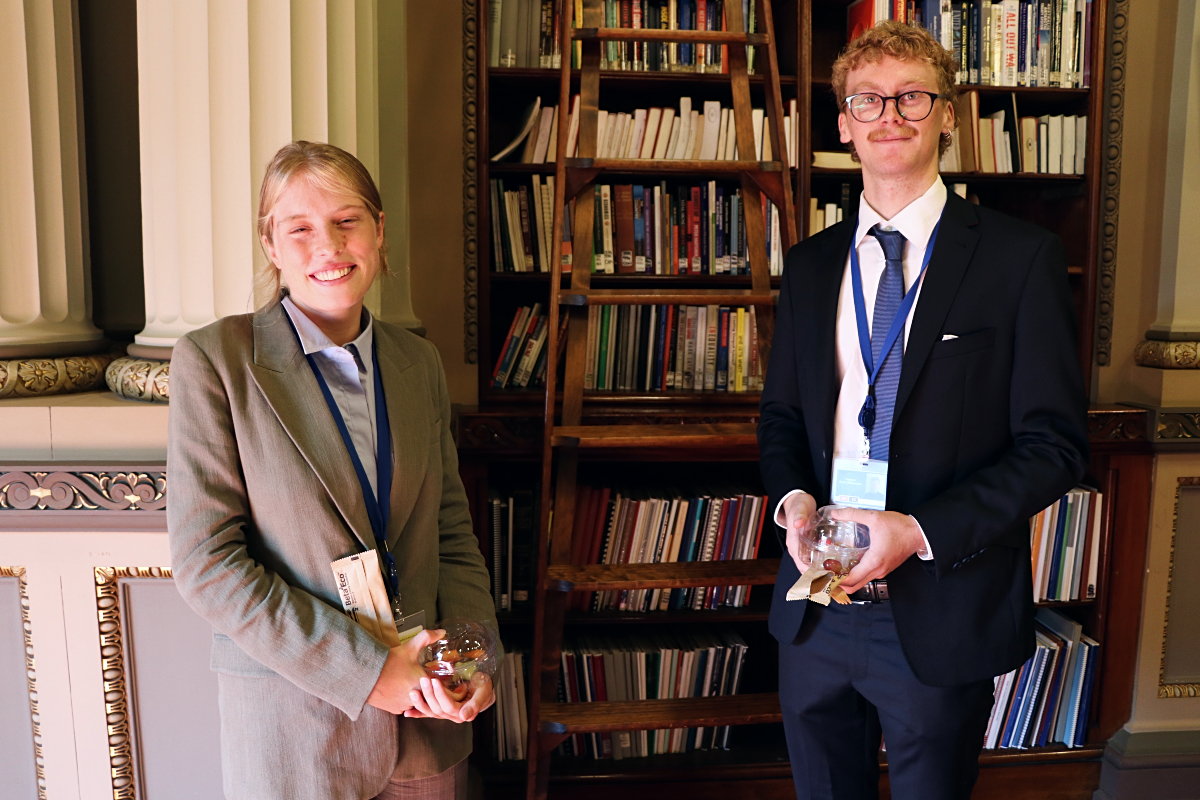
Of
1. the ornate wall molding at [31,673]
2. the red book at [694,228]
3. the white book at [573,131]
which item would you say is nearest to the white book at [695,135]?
the red book at [694,228]

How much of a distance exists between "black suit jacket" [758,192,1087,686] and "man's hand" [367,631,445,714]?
755 millimetres

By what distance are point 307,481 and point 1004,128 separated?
2442 millimetres

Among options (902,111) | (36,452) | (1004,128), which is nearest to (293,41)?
(36,452)

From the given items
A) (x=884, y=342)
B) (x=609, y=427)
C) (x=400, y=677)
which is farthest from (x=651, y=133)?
(x=400, y=677)

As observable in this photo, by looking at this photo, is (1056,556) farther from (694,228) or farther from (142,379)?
(142,379)

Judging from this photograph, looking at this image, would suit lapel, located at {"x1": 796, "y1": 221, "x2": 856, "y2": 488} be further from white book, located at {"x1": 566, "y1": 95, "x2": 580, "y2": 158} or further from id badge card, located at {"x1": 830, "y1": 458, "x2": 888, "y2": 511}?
white book, located at {"x1": 566, "y1": 95, "x2": 580, "y2": 158}

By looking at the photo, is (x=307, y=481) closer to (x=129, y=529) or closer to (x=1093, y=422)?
(x=129, y=529)

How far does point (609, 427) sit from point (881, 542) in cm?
81

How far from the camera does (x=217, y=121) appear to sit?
5.59ft

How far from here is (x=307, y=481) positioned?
118 centimetres

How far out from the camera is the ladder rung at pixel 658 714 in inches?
78.2

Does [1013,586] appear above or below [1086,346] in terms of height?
below

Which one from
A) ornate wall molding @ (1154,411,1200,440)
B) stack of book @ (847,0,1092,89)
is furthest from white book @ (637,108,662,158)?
ornate wall molding @ (1154,411,1200,440)

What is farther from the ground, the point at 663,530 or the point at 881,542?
the point at 881,542
